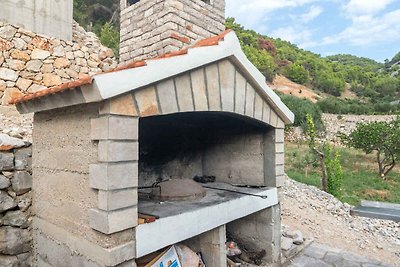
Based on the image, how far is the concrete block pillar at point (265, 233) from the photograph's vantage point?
4.65 metres

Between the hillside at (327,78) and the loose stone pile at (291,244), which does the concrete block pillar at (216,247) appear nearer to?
the loose stone pile at (291,244)

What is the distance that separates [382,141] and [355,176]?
345 cm

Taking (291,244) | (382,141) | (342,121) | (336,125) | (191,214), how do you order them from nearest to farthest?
(191,214) < (291,244) < (382,141) < (336,125) < (342,121)

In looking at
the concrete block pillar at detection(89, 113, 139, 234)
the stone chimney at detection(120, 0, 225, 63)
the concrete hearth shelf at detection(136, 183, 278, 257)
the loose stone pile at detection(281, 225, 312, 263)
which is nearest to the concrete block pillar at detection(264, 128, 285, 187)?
the concrete hearth shelf at detection(136, 183, 278, 257)

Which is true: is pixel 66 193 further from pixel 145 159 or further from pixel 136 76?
pixel 145 159

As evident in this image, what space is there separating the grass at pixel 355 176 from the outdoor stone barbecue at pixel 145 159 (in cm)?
856

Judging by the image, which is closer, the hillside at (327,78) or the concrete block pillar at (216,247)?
the concrete block pillar at (216,247)

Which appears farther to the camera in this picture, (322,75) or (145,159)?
(322,75)

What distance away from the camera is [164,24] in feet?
15.4

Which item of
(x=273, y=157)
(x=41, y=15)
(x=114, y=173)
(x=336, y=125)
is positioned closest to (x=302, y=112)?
(x=336, y=125)

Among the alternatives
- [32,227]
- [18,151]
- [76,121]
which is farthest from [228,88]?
[32,227]

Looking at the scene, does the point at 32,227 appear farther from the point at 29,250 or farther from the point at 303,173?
the point at 303,173

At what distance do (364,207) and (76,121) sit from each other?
1117 cm

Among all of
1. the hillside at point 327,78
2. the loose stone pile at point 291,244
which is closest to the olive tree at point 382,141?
the loose stone pile at point 291,244
